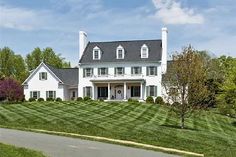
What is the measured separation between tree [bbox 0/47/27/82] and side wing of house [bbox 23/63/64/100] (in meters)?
21.9

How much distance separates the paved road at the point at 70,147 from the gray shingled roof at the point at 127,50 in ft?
124

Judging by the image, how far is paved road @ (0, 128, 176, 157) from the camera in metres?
14.3

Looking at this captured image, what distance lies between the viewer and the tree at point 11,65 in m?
80.0

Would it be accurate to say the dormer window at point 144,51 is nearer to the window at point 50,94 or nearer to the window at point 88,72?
the window at point 88,72

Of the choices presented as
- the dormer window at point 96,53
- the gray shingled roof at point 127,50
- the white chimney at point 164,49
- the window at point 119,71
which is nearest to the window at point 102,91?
the window at point 119,71

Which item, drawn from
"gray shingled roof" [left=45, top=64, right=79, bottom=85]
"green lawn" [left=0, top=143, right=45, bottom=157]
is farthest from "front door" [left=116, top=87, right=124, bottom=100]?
"green lawn" [left=0, top=143, right=45, bottom=157]

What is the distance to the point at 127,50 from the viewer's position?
2258 inches

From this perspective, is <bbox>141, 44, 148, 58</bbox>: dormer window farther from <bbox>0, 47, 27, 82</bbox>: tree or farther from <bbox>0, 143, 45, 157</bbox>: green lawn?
<bbox>0, 143, 45, 157</bbox>: green lawn

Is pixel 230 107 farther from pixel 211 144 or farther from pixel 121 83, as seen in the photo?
pixel 211 144

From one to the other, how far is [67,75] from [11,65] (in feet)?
81.1

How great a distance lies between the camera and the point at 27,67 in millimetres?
85438

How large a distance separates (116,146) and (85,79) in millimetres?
40353

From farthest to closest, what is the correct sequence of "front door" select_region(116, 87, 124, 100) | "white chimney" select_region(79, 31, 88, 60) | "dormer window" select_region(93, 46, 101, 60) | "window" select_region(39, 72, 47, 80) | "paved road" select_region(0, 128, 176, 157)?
1. "white chimney" select_region(79, 31, 88, 60)
2. "window" select_region(39, 72, 47, 80)
3. "dormer window" select_region(93, 46, 101, 60)
4. "front door" select_region(116, 87, 124, 100)
5. "paved road" select_region(0, 128, 176, 157)

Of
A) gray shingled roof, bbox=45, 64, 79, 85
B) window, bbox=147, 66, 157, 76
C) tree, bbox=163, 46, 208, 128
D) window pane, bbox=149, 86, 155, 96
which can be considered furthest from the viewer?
gray shingled roof, bbox=45, 64, 79, 85
